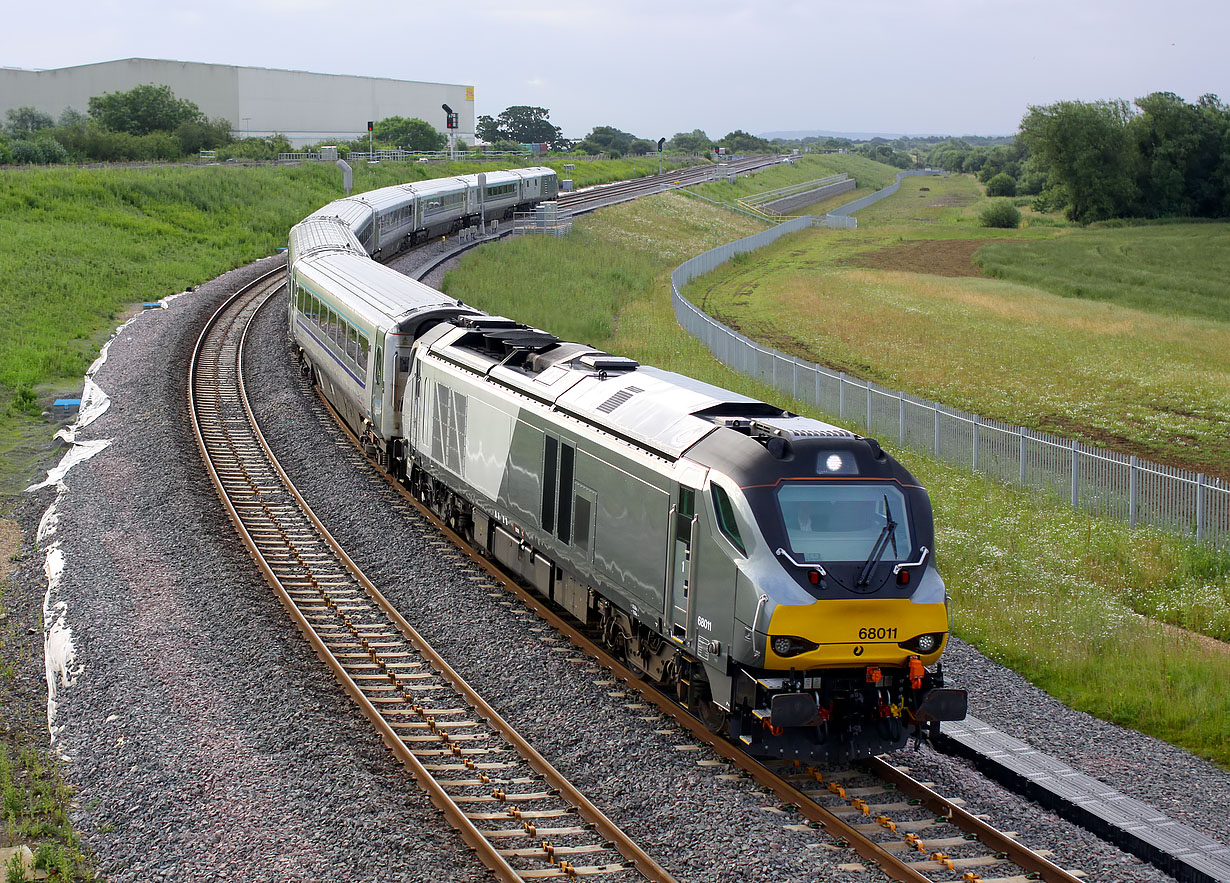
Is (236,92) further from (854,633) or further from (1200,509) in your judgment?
(854,633)

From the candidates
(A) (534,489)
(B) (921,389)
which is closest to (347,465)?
(A) (534,489)

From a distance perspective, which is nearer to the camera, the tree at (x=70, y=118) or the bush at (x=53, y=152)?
the bush at (x=53, y=152)

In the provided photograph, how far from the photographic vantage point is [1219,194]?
332 ft

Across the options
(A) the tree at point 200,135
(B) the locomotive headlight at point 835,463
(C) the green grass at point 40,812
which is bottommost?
(C) the green grass at point 40,812

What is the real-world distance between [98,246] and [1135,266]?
6214cm

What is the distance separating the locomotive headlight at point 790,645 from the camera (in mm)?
10398

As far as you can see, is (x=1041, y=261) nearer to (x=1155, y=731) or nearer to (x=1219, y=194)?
(x=1219, y=194)

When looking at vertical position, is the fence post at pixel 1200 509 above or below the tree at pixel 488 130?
below

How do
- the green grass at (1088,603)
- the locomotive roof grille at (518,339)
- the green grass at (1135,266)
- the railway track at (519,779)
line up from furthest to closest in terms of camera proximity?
1. the green grass at (1135,266)
2. the locomotive roof grille at (518,339)
3. the green grass at (1088,603)
4. the railway track at (519,779)

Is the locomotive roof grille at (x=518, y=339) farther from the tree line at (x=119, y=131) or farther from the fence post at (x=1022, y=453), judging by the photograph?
the tree line at (x=119, y=131)

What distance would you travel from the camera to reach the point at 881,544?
35.4 ft

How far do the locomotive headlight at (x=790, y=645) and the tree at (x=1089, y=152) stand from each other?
337 feet

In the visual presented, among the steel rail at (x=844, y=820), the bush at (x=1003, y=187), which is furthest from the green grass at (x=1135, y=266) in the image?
the steel rail at (x=844, y=820)

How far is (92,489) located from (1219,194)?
106 m
